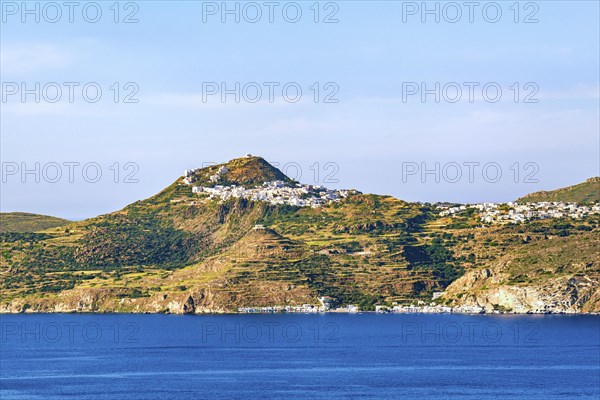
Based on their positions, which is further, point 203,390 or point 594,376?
point 594,376

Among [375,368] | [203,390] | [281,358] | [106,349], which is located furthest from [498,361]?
[106,349]

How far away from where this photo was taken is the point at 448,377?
152 meters

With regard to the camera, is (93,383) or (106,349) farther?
(106,349)

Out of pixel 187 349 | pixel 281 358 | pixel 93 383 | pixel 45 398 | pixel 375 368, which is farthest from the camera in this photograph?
pixel 187 349

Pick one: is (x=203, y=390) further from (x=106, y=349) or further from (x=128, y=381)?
(x=106, y=349)

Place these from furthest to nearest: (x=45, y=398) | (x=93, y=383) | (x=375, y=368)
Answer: (x=375, y=368), (x=93, y=383), (x=45, y=398)

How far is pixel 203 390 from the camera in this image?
142000mm

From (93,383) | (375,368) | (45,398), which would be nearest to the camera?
(45,398)

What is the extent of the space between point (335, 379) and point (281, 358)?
27074 millimetres

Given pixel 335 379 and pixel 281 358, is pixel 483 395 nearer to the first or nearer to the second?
pixel 335 379

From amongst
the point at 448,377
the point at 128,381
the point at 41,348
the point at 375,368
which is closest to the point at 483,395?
the point at 448,377

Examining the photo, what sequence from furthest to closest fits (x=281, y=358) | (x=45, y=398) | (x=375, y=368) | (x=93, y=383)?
1. (x=281, y=358)
2. (x=375, y=368)
3. (x=93, y=383)
4. (x=45, y=398)

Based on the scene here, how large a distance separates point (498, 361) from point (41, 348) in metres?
74.5

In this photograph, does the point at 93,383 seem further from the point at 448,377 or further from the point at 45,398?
the point at 448,377
